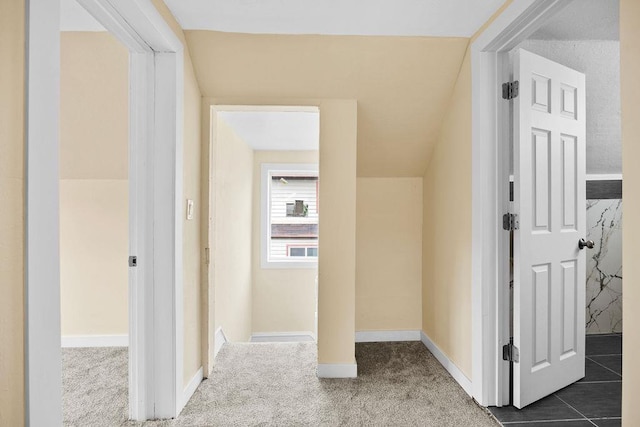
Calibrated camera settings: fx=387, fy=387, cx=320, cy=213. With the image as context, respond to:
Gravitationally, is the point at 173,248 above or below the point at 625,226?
below

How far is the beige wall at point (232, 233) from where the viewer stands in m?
3.12

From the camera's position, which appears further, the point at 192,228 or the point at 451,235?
the point at 451,235

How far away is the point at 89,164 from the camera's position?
9.06 ft

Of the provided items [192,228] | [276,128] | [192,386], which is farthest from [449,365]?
[276,128]

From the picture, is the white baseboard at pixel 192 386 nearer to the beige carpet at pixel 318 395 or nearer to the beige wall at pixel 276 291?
the beige carpet at pixel 318 395

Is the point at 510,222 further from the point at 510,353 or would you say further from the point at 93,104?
the point at 93,104

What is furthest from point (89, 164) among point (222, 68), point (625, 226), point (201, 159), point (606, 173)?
point (606, 173)

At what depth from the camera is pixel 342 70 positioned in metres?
Answer: 2.36

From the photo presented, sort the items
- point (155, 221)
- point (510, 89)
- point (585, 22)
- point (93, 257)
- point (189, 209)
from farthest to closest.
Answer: point (93, 257)
point (585, 22)
point (189, 209)
point (510, 89)
point (155, 221)

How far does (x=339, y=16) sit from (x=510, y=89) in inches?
38.9

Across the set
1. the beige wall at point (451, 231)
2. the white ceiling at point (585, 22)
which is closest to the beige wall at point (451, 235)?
the beige wall at point (451, 231)

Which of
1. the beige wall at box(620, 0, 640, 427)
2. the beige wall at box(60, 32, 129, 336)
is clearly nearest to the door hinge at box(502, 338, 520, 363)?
the beige wall at box(620, 0, 640, 427)

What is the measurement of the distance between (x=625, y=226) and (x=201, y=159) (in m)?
2.13

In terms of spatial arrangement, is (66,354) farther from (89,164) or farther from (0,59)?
(0,59)
